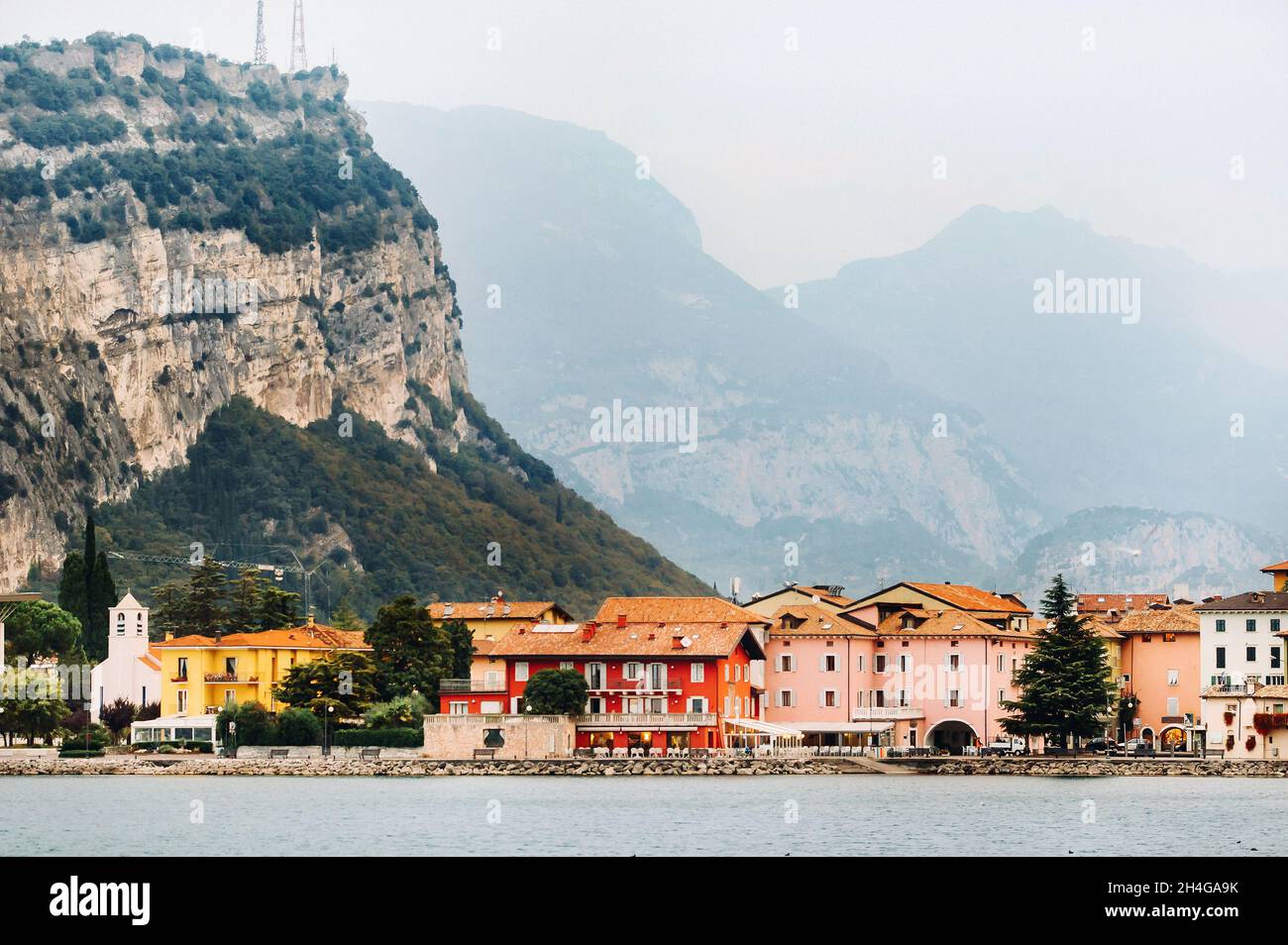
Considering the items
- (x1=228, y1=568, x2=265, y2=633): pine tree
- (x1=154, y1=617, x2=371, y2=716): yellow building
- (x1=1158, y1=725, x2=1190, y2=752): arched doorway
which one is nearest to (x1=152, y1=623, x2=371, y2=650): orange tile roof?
(x1=154, y1=617, x2=371, y2=716): yellow building

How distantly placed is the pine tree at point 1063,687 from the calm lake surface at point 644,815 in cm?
761

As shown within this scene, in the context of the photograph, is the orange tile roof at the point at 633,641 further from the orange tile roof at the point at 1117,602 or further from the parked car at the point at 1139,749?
the orange tile roof at the point at 1117,602

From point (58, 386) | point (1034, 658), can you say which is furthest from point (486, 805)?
point (58, 386)

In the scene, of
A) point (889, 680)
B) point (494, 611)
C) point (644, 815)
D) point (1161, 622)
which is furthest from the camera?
point (494, 611)

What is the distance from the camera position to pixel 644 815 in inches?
2399

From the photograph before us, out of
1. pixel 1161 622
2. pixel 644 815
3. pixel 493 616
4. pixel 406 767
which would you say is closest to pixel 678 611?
pixel 493 616

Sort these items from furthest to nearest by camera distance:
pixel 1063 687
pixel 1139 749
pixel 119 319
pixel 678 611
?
pixel 119 319
pixel 678 611
pixel 1139 749
pixel 1063 687

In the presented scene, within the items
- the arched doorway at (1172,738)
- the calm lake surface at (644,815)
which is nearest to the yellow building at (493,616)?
the calm lake surface at (644,815)

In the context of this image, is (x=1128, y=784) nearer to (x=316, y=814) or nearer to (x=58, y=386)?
(x=316, y=814)

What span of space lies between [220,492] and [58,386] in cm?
1610

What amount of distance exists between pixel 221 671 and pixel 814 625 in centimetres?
2729

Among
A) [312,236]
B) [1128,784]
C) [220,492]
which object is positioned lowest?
[1128,784]

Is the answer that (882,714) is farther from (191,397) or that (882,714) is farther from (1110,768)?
(191,397)
